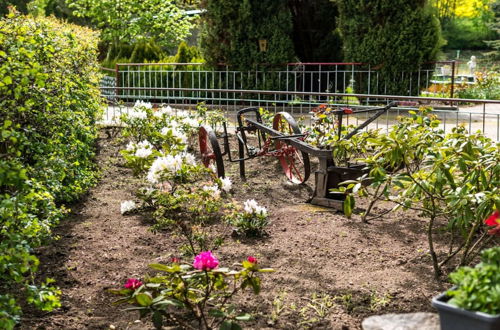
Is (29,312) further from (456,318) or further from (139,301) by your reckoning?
(456,318)

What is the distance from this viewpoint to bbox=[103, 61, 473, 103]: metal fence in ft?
46.5

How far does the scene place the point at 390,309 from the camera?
4.21m

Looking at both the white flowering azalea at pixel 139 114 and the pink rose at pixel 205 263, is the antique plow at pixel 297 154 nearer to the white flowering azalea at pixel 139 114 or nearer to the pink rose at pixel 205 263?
the white flowering azalea at pixel 139 114

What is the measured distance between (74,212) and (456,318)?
4.60 metres

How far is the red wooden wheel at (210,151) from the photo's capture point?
7.46 metres

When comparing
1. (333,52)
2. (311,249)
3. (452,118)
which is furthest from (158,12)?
(311,249)

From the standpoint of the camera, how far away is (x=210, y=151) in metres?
8.48

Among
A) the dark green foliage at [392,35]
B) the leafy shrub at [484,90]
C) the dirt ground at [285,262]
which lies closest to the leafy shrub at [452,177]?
the dirt ground at [285,262]

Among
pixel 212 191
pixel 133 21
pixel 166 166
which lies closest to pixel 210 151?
pixel 166 166

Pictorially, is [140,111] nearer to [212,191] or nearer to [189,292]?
[212,191]

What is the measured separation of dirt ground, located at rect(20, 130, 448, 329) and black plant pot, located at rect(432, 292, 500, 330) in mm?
905

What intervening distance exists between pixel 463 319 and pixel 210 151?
18.6 ft

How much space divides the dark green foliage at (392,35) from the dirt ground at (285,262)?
751cm

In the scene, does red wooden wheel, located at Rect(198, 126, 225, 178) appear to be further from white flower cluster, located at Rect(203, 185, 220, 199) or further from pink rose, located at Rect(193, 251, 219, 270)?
pink rose, located at Rect(193, 251, 219, 270)
